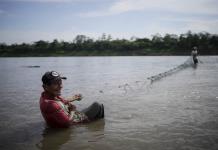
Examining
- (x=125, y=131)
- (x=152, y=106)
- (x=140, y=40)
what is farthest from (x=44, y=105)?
(x=140, y=40)

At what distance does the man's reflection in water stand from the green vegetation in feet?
304

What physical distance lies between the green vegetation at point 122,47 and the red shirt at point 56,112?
9336 cm

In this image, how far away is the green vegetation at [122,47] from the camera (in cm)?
10388

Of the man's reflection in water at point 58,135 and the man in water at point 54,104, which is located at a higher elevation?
the man in water at point 54,104

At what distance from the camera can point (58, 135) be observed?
688 cm

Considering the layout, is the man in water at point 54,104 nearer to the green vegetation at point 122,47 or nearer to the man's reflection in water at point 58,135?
the man's reflection in water at point 58,135

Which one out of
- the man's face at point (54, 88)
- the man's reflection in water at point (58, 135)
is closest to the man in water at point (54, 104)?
the man's face at point (54, 88)

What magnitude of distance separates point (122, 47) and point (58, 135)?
116481 millimetres

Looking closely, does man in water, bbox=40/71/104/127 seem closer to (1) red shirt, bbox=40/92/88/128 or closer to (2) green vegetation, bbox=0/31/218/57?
(1) red shirt, bbox=40/92/88/128

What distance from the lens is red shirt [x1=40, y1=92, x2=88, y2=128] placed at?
6.44 meters

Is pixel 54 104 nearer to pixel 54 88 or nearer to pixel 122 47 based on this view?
pixel 54 88

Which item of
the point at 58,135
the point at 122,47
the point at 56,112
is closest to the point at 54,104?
the point at 56,112

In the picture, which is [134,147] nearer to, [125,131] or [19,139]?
[125,131]

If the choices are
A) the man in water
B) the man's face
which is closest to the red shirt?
the man in water
